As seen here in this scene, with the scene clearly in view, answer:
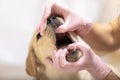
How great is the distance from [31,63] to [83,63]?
0.15 meters

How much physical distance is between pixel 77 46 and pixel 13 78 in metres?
0.30

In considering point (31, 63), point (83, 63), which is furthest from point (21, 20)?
point (83, 63)

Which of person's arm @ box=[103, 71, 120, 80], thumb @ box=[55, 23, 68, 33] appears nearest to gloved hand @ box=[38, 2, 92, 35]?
thumb @ box=[55, 23, 68, 33]

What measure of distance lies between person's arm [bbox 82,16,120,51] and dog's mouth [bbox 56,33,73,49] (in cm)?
13

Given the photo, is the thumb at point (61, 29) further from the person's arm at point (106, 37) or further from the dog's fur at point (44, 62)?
the person's arm at point (106, 37)

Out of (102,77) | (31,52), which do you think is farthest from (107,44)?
(31,52)

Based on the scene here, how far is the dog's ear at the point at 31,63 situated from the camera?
72 centimetres

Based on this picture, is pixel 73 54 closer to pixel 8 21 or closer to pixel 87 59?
pixel 87 59

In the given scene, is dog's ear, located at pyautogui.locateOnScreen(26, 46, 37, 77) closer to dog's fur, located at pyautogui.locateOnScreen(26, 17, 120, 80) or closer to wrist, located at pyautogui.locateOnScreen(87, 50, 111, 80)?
dog's fur, located at pyautogui.locateOnScreen(26, 17, 120, 80)

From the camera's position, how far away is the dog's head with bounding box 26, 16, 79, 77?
2.17 feet

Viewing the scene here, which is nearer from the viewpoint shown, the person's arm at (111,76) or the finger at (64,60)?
the finger at (64,60)

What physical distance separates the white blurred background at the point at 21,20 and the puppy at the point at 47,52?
96 millimetres

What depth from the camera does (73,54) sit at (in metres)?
0.64

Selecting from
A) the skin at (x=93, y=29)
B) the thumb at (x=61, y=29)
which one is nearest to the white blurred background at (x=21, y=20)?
the skin at (x=93, y=29)
